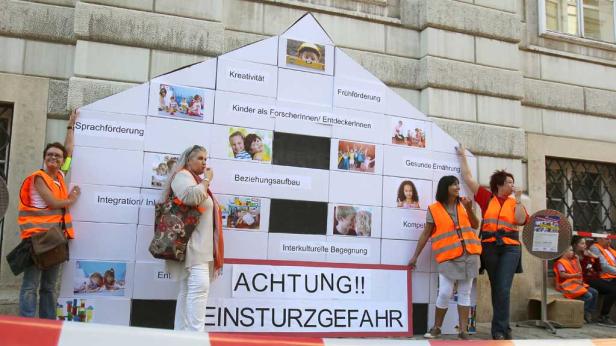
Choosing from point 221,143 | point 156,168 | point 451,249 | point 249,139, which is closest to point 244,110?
point 249,139

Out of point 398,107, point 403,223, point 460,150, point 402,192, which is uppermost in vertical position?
point 398,107

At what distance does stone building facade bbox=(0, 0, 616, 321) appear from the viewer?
584 centimetres

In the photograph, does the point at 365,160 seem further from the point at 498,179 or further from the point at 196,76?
the point at 196,76

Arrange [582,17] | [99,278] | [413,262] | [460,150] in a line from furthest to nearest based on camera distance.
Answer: [582,17] → [460,150] → [413,262] → [99,278]

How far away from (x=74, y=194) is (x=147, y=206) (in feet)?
2.17

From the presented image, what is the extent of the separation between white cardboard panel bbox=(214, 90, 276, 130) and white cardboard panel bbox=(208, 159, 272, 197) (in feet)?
1.35

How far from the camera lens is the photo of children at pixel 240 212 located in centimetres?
570

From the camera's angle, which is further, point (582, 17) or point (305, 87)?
point (582, 17)

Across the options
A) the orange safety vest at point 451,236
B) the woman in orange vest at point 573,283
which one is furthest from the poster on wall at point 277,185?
the woman in orange vest at point 573,283

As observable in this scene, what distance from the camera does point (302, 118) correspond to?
6105mm

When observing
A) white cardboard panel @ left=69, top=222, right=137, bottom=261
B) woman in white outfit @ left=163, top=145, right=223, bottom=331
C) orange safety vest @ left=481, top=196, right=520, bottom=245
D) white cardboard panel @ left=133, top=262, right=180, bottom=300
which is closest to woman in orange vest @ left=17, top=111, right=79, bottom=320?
white cardboard panel @ left=69, top=222, right=137, bottom=261

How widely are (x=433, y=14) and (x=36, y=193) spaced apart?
5192 millimetres

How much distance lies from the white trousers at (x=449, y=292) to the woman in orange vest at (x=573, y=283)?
251 cm

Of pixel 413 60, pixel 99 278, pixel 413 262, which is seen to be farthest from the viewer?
pixel 413 60
